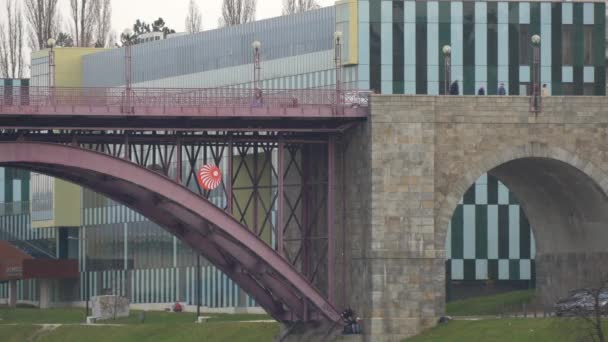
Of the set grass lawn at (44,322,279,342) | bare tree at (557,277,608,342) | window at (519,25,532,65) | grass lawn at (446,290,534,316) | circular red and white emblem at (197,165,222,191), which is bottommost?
grass lawn at (44,322,279,342)

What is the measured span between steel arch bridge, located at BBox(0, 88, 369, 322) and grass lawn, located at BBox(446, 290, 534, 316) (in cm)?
1231

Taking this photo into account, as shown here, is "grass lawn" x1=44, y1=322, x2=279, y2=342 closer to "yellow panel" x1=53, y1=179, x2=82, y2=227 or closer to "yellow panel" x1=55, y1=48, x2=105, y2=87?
"yellow panel" x1=55, y1=48, x2=105, y2=87

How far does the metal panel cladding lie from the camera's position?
125 meters

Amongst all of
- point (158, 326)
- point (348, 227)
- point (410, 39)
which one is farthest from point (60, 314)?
point (348, 227)

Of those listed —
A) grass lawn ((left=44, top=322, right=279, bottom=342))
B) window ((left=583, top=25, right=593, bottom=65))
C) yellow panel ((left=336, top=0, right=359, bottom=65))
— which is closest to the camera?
grass lawn ((left=44, top=322, right=279, bottom=342))

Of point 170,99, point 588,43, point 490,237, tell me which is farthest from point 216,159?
point 588,43

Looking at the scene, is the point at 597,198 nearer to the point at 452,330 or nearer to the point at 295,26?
the point at 452,330

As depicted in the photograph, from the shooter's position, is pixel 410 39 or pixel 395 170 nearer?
pixel 395 170

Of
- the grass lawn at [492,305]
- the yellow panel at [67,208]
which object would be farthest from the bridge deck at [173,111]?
the yellow panel at [67,208]

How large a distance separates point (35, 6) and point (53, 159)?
8298 cm

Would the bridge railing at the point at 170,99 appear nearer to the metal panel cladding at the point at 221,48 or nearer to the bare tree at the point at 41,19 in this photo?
the metal panel cladding at the point at 221,48

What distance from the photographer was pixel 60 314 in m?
144

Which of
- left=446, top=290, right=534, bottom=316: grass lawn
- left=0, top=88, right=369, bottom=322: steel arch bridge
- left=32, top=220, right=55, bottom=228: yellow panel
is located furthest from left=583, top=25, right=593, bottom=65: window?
left=32, top=220, right=55, bottom=228: yellow panel

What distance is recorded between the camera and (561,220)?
3568 inches
